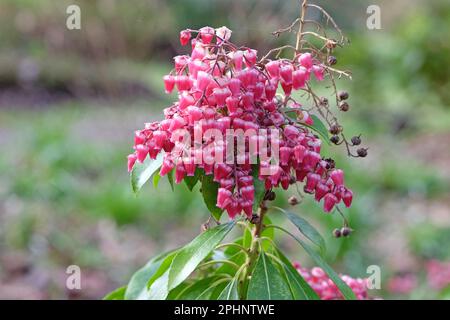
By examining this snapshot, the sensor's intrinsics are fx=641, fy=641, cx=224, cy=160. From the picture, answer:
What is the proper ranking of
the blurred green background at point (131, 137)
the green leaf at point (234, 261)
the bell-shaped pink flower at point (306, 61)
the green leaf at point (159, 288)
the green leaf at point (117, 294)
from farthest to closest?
1. the blurred green background at point (131, 137)
2. the green leaf at point (117, 294)
3. the green leaf at point (234, 261)
4. the green leaf at point (159, 288)
5. the bell-shaped pink flower at point (306, 61)

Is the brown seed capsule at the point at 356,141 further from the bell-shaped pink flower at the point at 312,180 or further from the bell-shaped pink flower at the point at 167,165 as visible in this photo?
the bell-shaped pink flower at the point at 167,165

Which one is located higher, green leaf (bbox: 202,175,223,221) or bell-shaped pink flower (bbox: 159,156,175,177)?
bell-shaped pink flower (bbox: 159,156,175,177)

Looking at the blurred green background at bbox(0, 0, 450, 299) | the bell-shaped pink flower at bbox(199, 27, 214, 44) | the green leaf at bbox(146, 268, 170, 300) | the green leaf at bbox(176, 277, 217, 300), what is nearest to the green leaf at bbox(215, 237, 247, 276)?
the green leaf at bbox(176, 277, 217, 300)

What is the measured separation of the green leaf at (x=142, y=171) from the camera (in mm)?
1183

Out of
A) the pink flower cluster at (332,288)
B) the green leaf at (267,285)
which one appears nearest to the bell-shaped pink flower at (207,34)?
the green leaf at (267,285)

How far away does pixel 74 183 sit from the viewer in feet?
13.7

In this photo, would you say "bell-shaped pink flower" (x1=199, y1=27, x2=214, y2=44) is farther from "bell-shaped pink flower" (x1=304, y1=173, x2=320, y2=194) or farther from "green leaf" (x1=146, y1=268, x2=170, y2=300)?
"green leaf" (x1=146, y1=268, x2=170, y2=300)

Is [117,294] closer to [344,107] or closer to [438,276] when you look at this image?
[344,107]

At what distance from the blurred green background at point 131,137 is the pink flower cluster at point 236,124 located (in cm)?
70

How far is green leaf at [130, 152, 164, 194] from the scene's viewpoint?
3.88ft

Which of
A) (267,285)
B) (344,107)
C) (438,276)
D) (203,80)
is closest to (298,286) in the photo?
(267,285)

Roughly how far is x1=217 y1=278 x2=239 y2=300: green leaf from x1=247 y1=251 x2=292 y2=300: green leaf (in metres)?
0.05

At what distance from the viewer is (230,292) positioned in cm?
125
